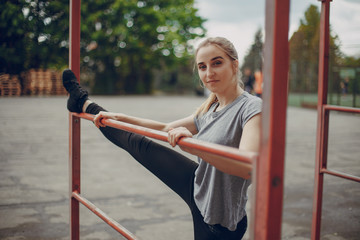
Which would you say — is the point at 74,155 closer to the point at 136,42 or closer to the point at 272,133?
the point at 272,133

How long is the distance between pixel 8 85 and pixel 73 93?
2108mm

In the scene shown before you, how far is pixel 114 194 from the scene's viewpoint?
3.82 metres

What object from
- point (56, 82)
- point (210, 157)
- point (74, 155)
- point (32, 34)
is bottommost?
point (74, 155)

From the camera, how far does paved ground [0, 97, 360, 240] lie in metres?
2.93

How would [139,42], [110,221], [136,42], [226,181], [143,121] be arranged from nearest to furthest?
[226,181], [110,221], [143,121], [136,42], [139,42]

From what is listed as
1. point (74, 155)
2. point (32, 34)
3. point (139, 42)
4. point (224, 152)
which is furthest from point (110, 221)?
point (139, 42)

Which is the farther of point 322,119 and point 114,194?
point 114,194

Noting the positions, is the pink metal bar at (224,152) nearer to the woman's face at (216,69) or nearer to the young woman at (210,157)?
the young woman at (210,157)

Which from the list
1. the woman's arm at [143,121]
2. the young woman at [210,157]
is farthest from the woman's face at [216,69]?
the woman's arm at [143,121]

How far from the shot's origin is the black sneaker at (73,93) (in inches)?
89.7

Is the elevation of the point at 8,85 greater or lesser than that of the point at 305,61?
lesser

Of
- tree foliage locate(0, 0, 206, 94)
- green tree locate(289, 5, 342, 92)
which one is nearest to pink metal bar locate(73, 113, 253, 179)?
green tree locate(289, 5, 342, 92)

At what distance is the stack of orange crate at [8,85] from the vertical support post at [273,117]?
3454 mm

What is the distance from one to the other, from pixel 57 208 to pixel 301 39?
561 inches
